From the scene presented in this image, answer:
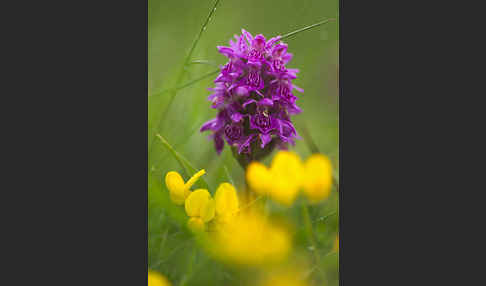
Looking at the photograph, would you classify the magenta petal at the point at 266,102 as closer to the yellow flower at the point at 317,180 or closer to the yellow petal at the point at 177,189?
the yellow flower at the point at 317,180

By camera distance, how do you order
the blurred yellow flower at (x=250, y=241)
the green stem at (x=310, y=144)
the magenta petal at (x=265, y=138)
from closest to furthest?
the blurred yellow flower at (x=250, y=241) < the magenta petal at (x=265, y=138) < the green stem at (x=310, y=144)

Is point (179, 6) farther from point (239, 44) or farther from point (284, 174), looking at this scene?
point (284, 174)

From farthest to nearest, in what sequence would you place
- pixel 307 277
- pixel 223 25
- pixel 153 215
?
pixel 223 25
pixel 153 215
pixel 307 277

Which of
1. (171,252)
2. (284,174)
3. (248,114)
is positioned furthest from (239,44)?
(171,252)

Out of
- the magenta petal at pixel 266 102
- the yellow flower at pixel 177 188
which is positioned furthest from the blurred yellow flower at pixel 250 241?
the magenta petal at pixel 266 102

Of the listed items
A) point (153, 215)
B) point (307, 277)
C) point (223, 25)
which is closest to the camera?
point (307, 277)

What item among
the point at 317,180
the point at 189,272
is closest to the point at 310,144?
the point at 317,180

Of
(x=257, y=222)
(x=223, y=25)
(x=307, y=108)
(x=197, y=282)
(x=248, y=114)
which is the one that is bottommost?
(x=197, y=282)
